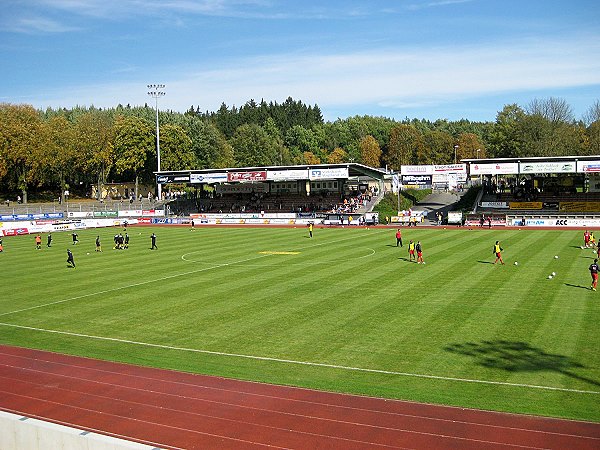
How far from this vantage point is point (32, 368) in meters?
18.8

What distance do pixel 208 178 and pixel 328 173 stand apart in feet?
63.6

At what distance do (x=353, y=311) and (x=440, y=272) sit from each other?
10333 millimetres

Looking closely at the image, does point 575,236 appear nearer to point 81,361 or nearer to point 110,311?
point 110,311

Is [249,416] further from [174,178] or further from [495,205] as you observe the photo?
[174,178]

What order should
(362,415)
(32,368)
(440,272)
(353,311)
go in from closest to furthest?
(362,415), (32,368), (353,311), (440,272)

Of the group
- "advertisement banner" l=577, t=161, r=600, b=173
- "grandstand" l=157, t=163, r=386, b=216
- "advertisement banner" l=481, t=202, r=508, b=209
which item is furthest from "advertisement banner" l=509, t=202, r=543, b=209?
"grandstand" l=157, t=163, r=386, b=216

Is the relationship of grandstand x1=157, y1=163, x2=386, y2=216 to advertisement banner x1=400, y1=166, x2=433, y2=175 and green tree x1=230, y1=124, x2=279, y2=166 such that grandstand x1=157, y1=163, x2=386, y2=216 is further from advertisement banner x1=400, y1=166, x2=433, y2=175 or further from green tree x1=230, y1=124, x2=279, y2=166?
green tree x1=230, y1=124, x2=279, y2=166

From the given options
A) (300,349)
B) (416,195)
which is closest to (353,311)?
(300,349)

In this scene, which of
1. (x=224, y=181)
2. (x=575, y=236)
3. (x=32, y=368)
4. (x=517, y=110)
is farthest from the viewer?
(x=517, y=110)

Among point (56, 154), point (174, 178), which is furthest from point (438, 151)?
point (56, 154)

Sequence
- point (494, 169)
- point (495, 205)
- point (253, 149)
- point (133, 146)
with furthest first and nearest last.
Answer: point (253, 149) < point (133, 146) < point (495, 205) < point (494, 169)

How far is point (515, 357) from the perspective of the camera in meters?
17.8

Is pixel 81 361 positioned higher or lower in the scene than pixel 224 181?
lower

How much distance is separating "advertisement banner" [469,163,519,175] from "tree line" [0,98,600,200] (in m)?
35.4
